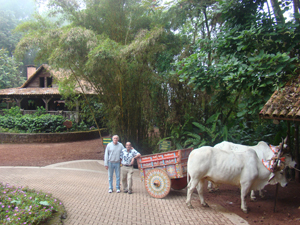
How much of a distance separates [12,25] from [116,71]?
145 feet

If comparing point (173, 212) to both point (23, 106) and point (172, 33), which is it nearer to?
point (172, 33)

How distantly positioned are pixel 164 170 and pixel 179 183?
71 cm

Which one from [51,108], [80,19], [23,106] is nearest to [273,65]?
[80,19]

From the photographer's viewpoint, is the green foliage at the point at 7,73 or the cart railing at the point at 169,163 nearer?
the cart railing at the point at 169,163

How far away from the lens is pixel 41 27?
1152cm

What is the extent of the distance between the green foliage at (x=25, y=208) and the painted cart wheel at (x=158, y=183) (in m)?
2.17

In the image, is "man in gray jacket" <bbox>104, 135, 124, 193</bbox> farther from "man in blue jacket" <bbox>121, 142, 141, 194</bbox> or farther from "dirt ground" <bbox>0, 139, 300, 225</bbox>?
"dirt ground" <bbox>0, 139, 300, 225</bbox>

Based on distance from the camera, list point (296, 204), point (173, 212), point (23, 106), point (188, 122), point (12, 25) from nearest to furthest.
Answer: point (173, 212)
point (296, 204)
point (188, 122)
point (23, 106)
point (12, 25)

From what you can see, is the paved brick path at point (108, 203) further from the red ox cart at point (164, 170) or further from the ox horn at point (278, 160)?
the ox horn at point (278, 160)

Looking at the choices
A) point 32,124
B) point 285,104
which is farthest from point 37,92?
point 285,104

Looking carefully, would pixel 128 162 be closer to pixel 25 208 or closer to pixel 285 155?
pixel 25 208

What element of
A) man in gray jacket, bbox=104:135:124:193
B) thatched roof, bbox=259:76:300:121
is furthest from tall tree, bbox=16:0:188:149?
thatched roof, bbox=259:76:300:121

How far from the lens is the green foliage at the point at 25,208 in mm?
3832

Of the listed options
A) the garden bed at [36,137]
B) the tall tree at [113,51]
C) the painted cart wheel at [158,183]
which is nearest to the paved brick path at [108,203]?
the painted cart wheel at [158,183]
